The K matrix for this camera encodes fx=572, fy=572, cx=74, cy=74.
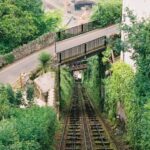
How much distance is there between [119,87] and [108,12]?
1644 centimetres

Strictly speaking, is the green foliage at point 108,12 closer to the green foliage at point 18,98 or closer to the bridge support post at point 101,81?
the bridge support post at point 101,81

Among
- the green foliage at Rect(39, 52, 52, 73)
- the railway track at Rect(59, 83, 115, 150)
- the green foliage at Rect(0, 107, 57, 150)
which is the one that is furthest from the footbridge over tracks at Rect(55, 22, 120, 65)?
the green foliage at Rect(0, 107, 57, 150)

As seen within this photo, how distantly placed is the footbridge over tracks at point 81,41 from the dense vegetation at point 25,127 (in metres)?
10.5

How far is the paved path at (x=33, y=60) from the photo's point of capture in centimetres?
3541

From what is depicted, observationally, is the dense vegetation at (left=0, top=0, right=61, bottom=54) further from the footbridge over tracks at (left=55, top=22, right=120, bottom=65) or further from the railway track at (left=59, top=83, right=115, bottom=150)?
the railway track at (left=59, top=83, right=115, bottom=150)

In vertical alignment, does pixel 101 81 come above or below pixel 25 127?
above

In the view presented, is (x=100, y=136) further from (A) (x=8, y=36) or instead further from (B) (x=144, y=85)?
(A) (x=8, y=36)

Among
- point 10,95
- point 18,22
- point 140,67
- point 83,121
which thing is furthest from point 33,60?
point 140,67

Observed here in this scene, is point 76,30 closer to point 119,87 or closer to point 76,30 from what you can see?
point 76,30

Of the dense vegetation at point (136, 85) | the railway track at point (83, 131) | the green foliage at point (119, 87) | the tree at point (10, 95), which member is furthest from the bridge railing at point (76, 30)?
the tree at point (10, 95)

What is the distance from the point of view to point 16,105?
83.7 ft

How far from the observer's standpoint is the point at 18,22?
1660 inches

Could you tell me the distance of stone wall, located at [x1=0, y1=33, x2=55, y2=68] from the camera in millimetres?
38075

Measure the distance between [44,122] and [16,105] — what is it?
5.58 metres
